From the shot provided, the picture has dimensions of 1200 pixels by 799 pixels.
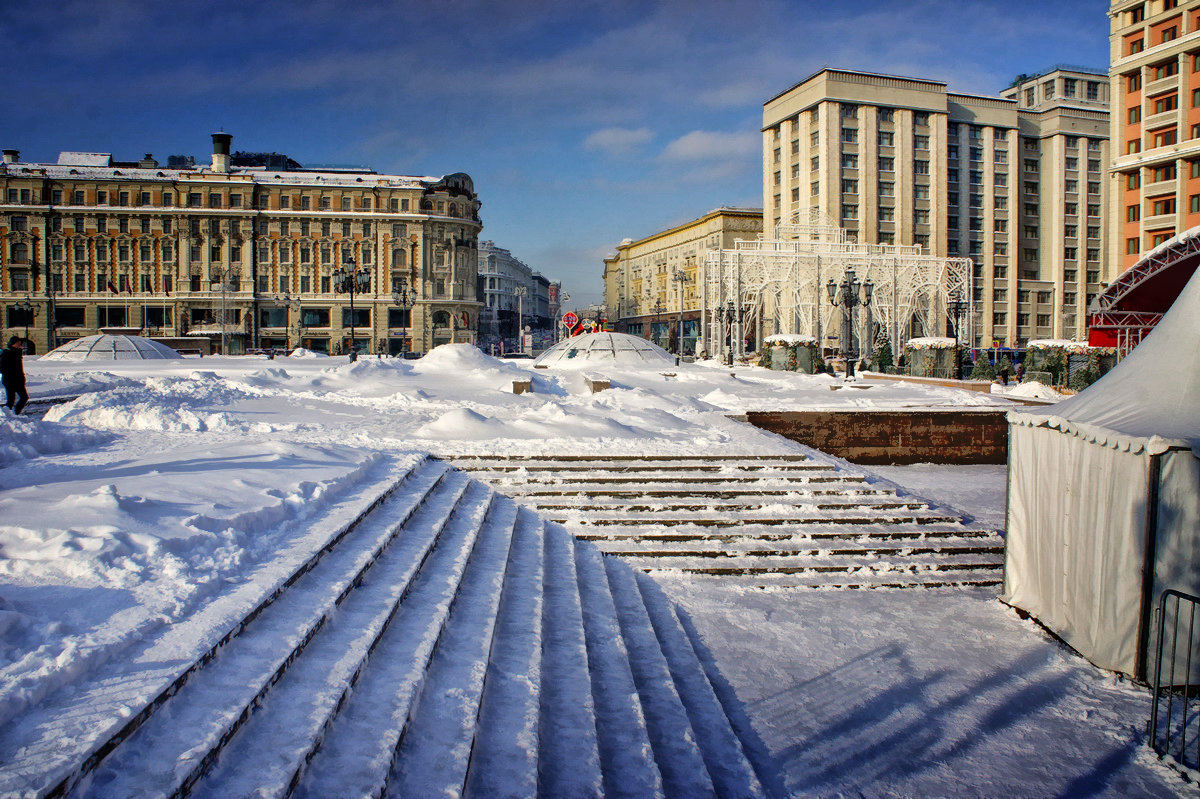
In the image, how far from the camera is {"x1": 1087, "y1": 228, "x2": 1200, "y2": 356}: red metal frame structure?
2536 cm

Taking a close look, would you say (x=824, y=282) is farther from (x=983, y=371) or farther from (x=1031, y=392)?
(x=1031, y=392)

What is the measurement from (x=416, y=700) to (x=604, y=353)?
25.3 meters

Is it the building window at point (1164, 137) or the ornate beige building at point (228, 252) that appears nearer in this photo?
the building window at point (1164, 137)

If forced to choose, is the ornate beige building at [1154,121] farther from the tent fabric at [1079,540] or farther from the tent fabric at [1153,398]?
the tent fabric at [1079,540]

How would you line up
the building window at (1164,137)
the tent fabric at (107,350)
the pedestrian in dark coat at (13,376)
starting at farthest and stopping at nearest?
1. the building window at (1164,137)
2. the tent fabric at (107,350)
3. the pedestrian in dark coat at (13,376)

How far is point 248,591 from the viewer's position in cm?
440

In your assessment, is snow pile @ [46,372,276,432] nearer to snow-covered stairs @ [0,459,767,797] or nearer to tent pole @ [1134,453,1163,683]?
snow-covered stairs @ [0,459,767,797]

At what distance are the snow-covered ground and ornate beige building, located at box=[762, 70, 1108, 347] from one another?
5028 cm

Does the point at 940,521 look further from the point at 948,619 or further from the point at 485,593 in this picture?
the point at 485,593

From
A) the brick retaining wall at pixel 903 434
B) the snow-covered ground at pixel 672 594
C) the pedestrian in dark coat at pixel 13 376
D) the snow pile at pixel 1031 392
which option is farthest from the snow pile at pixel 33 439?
the snow pile at pixel 1031 392

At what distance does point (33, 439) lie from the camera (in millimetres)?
9016

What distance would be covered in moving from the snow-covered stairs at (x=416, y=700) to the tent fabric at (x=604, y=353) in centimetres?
2132

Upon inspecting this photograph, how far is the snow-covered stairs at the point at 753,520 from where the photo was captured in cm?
845

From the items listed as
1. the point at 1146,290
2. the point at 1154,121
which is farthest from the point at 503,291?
the point at 1146,290
